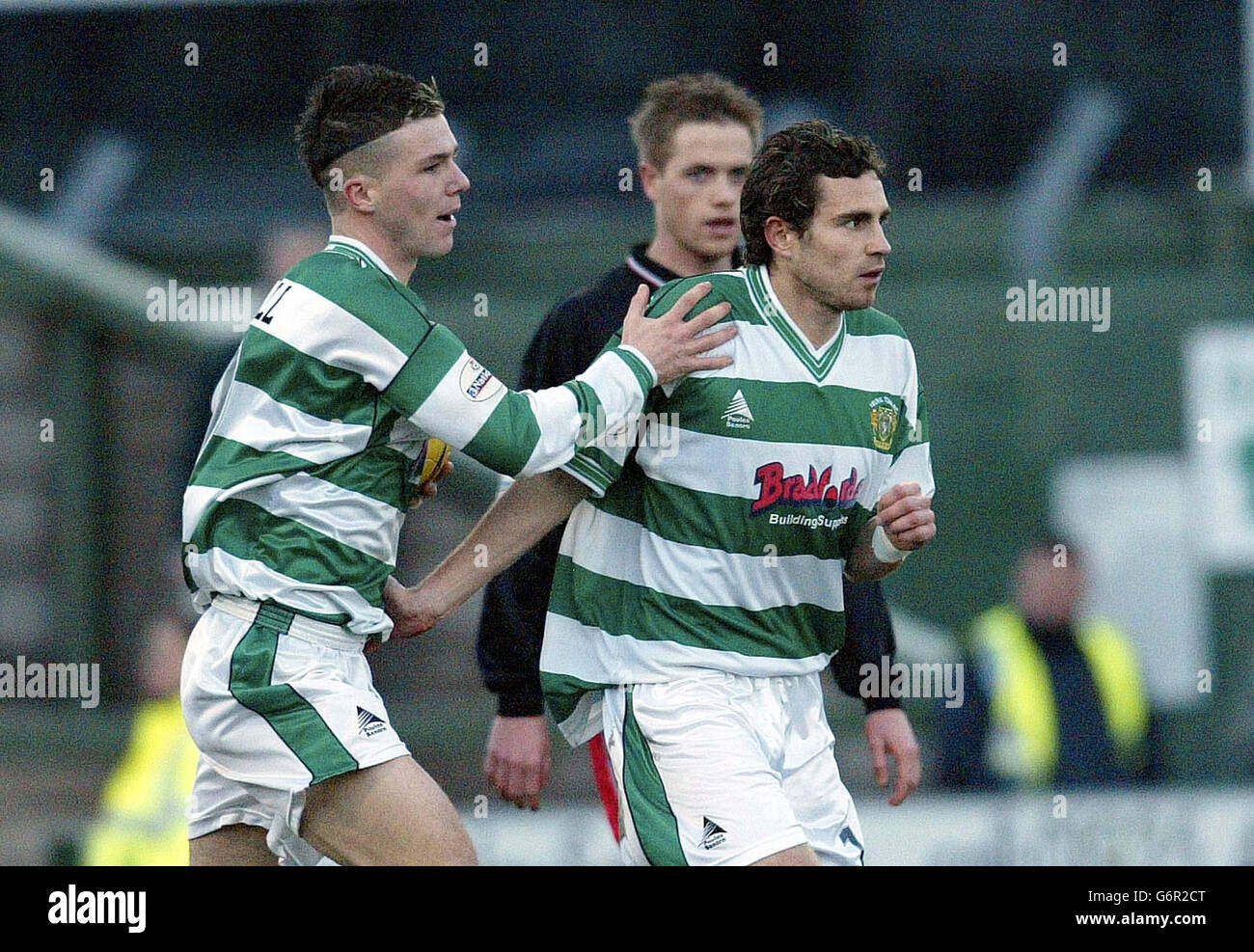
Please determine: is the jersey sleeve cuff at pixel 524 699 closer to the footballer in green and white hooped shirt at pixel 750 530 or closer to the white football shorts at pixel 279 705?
the footballer in green and white hooped shirt at pixel 750 530

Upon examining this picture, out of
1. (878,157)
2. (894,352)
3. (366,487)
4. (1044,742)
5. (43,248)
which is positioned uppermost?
(43,248)

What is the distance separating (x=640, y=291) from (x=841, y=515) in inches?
23.7

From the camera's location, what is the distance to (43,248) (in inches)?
339

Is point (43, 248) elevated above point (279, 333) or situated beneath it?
elevated above

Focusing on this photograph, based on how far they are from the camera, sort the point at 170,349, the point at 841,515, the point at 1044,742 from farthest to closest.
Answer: the point at 170,349 < the point at 1044,742 < the point at 841,515

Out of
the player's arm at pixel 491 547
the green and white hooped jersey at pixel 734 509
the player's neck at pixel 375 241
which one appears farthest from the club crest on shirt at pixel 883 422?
the player's neck at pixel 375 241

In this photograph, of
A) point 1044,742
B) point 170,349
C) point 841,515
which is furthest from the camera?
point 170,349

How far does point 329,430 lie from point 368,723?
0.54 metres

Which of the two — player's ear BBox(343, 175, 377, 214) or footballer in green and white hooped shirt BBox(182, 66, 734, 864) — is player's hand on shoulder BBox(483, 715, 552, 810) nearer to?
footballer in green and white hooped shirt BBox(182, 66, 734, 864)

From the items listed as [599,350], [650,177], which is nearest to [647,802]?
[599,350]

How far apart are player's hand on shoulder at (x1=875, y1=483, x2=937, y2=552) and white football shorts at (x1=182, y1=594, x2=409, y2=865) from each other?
102cm

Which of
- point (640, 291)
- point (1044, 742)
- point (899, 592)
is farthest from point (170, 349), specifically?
point (640, 291)

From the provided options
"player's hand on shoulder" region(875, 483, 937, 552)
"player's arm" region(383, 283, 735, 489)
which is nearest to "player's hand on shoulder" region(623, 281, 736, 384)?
"player's arm" region(383, 283, 735, 489)
